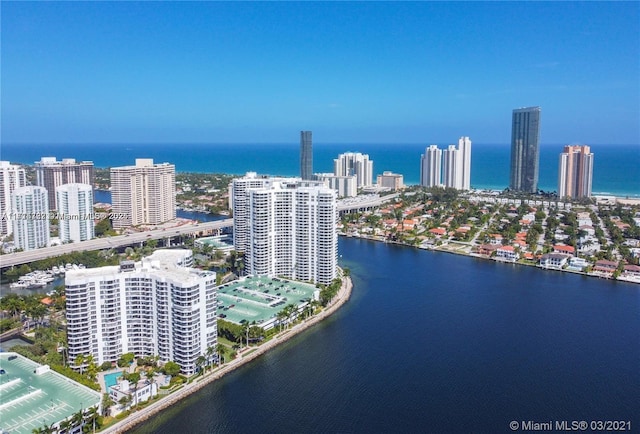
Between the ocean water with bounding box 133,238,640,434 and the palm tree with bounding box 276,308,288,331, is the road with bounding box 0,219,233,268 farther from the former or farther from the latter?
the ocean water with bounding box 133,238,640,434

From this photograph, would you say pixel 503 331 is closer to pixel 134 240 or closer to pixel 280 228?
pixel 280 228

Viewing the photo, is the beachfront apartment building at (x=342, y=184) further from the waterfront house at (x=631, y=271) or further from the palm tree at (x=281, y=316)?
the palm tree at (x=281, y=316)

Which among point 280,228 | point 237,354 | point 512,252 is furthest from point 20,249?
point 512,252

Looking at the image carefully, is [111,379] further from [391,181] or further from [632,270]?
[391,181]

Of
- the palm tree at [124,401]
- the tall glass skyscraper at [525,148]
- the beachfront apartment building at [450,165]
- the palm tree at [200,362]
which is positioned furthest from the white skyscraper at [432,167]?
the palm tree at [124,401]

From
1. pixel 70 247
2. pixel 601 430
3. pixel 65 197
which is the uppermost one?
pixel 65 197

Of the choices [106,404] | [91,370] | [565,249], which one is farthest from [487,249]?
[106,404]

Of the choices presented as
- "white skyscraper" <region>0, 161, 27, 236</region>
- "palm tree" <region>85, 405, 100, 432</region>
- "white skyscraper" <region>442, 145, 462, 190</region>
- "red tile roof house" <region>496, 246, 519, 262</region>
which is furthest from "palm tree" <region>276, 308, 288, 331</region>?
"white skyscraper" <region>442, 145, 462, 190</region>
